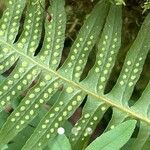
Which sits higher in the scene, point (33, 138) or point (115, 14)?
point (115, 14)

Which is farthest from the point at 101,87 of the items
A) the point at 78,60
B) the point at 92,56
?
the point at 92,56

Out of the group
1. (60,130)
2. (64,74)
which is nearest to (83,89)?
(64,74)

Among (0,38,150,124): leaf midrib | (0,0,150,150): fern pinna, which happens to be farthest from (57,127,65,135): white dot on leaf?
(0,38,150,124): leaf midrib

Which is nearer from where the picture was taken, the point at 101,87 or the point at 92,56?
the point at 101,87

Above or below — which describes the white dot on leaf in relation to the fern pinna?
below

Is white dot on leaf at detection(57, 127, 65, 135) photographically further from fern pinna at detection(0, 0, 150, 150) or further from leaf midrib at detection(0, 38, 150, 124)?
leaf midrib at detection(0, 38, 150, 124)

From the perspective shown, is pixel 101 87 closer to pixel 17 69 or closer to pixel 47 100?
pixel 47 100

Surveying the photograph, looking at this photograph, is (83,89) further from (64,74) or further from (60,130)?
Result: (60,130)

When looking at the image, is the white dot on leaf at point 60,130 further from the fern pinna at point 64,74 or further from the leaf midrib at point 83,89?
the leaf midrib at point 83,89
